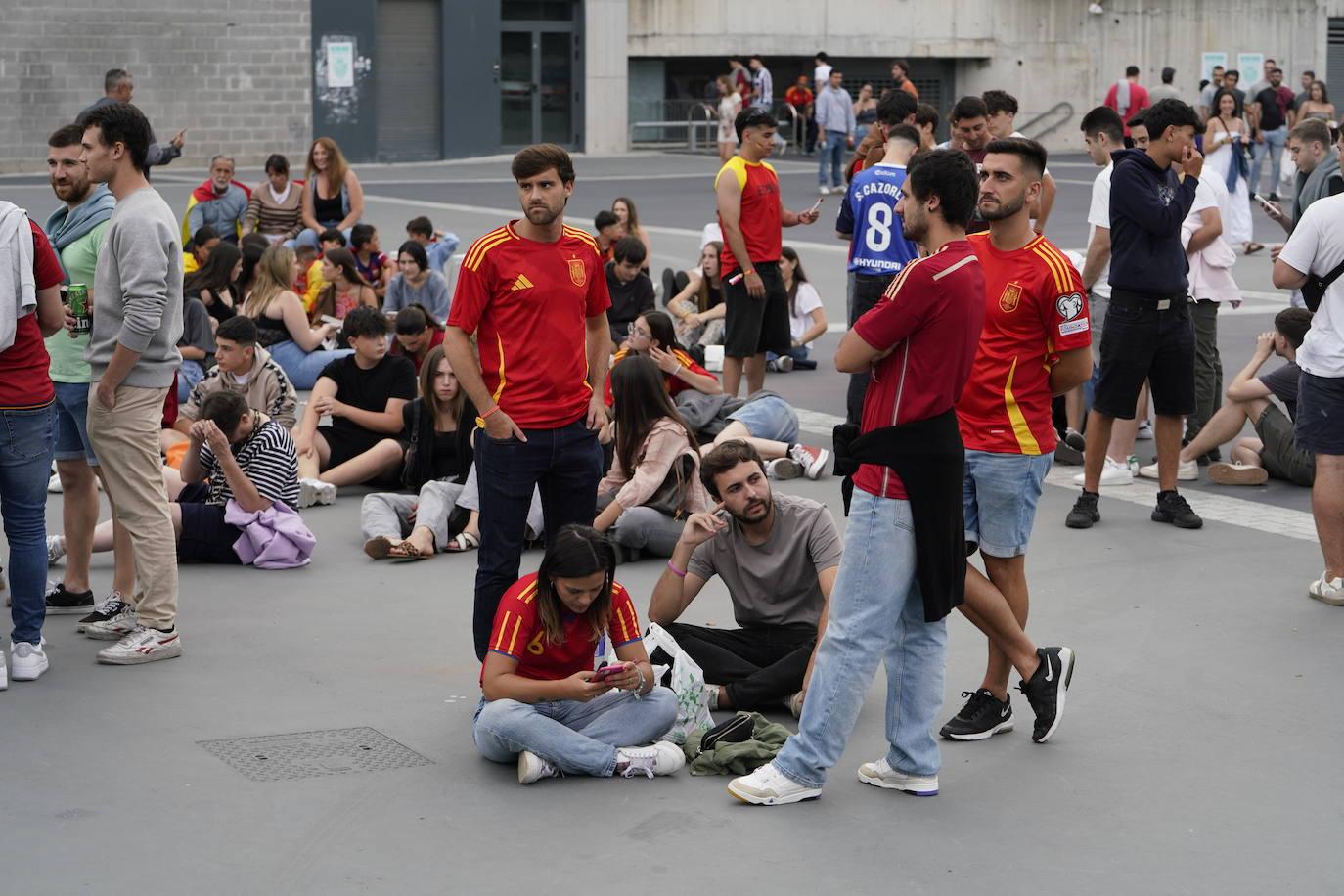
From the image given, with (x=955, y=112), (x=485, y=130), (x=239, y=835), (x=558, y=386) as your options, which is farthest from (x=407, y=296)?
(x=485, y=130)

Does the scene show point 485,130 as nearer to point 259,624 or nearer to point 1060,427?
point 1060,427

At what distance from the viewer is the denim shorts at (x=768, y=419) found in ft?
32.8

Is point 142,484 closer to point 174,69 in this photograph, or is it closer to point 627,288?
point 627,288

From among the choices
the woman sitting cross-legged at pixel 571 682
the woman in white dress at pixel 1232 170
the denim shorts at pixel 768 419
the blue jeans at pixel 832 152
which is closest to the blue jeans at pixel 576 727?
the woman sitting cross-legged at pixel 571 682

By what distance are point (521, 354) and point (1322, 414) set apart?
11.7 ft

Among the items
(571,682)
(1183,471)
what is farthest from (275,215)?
(571,682)

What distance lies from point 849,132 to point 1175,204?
2065cm

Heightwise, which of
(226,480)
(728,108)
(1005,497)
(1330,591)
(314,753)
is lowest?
(314,753)

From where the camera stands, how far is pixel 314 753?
5.62 metres

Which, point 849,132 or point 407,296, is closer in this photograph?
point 407,296

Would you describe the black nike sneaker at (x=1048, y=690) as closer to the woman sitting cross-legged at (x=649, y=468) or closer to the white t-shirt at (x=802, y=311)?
Answer: the woman sitting cross-legged at (x=649, y=468)

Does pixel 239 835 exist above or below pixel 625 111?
below

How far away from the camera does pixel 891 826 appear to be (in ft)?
16.4

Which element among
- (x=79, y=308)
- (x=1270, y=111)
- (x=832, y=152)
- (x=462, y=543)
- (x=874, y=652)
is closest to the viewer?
(x=874, y=652)
